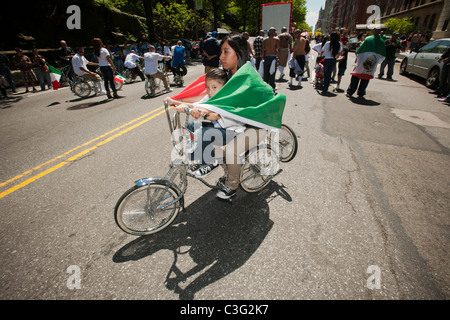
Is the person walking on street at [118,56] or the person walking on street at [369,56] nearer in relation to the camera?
the person walking on street at [369,56]

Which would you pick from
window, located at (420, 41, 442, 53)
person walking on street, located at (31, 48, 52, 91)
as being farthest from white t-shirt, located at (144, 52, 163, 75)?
window, located at (420, 41, 442, 53)

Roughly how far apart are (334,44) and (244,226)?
26.6ft

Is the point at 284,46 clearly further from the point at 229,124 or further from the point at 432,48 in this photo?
the point at 229,124

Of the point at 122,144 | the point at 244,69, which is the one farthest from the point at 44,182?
the point at 244,69

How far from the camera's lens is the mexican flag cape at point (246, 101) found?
7.25ft

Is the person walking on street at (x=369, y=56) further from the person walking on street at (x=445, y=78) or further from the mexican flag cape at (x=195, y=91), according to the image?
the mexican flag cape at (x=195, y=91)

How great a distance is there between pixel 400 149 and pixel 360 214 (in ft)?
8.62

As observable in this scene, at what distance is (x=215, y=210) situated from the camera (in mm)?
2951

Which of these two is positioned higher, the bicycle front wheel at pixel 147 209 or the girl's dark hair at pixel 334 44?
the girl's dark hair at pixel 334 44

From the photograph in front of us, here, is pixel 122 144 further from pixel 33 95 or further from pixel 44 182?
pixel 33 95

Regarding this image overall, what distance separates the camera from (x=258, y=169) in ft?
10.4

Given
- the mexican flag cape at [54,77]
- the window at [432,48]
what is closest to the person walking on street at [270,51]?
the window at [432,48]

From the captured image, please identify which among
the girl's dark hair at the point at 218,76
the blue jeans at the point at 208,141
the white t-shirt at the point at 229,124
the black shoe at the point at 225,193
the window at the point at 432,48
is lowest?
the black shoe at the point at 225,193

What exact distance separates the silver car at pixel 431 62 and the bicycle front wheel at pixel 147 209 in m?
11.6
